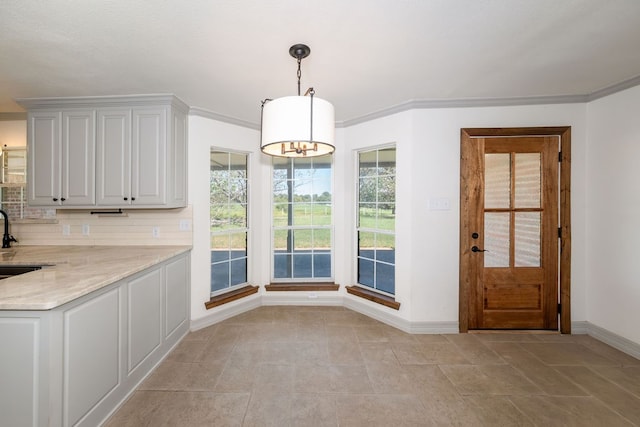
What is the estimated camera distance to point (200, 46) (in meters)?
1.97

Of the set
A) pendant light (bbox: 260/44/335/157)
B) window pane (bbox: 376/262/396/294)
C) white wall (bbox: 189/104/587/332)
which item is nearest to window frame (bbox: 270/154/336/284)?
window pane (bbox: 376/262/396/294)

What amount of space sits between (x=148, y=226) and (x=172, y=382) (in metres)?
1.72

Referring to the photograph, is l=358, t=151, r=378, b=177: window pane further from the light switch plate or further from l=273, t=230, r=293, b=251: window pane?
l=273, t=230, r=293, b=251: window pane

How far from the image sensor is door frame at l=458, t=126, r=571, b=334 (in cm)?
291

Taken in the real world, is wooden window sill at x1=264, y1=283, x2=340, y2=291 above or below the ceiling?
below

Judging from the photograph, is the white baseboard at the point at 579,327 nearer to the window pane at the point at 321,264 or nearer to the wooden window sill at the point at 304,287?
the wooden window sill at the point at 304,287

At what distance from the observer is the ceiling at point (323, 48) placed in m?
1.62

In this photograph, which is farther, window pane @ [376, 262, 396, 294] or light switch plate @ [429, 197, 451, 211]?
window pane @ [376, 262, 396, 294]

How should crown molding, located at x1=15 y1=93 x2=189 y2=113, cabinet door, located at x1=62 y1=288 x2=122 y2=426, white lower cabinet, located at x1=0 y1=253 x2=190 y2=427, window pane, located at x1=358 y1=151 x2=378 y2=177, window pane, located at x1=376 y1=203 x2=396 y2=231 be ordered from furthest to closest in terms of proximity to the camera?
window pane, located at x1=358 y1=151 x2=378 y2=177, window pane, located at x1=376 y1=203 x2=396 y2=231, crown molding, located at x1=15 y1=93 x2=189 y2=113, cabinet door, located at x1=62 y1=288 x2=122 y2=426, white lower cabinet, located at x1=0 y1=253 x2=190 y2=427

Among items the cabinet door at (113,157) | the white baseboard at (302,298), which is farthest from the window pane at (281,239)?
the cabinet door at (113,157)

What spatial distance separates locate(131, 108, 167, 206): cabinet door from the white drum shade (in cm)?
180

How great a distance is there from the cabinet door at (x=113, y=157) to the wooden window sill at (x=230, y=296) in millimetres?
1391

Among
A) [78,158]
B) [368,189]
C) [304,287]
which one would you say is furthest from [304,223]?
[78,158]

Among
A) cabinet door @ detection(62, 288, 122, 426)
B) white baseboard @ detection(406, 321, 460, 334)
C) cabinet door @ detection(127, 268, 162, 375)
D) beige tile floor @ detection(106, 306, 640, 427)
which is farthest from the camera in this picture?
white baseboard @ detection(406, 321, 460, 334)
